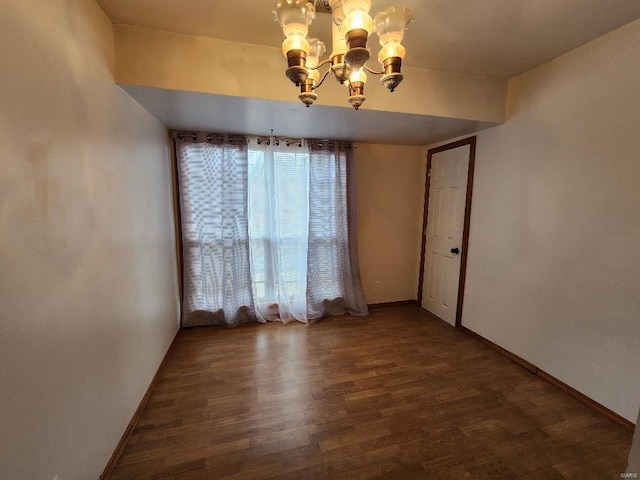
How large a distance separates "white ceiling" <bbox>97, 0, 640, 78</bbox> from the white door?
1129 mm

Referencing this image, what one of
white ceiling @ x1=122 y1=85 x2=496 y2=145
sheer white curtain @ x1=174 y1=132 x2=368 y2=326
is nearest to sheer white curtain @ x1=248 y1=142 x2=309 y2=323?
sheer white curtain @ x1=174 y1=132 x2=368 y2=326

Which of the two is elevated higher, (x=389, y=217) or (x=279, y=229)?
(x=389, y=217)

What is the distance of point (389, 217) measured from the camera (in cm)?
349

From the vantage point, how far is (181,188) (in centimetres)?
270

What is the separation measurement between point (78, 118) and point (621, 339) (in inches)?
128

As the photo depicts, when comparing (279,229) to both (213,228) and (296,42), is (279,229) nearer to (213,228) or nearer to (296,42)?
(213,228)

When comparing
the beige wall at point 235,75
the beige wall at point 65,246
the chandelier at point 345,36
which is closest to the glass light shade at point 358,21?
the chandelier at point 345,36

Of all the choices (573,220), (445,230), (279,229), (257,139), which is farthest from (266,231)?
(573,220)

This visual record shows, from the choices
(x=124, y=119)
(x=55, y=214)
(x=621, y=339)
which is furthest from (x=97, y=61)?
(x=621, y=339)

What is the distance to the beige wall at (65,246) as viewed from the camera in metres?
0.84

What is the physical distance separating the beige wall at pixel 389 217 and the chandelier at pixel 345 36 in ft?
7.09

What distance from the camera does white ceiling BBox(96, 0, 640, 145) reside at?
55.6 inches

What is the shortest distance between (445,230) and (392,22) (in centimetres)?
250

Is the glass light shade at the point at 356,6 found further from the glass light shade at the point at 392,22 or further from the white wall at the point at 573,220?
the white wall at the point at 573,220
